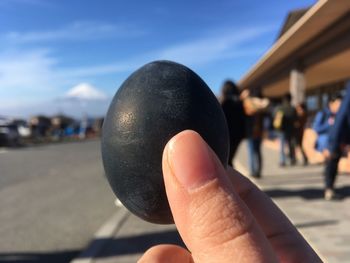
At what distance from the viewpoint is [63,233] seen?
6.48 meters

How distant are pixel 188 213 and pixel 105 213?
21.7ft

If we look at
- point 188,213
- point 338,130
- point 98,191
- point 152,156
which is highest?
point 152,156

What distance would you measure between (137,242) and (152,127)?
15.1 feet

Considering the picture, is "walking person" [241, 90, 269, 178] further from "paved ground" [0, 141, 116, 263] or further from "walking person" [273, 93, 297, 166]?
"paved ground" [0, 141, 116, 263]

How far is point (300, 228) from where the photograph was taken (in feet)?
18.2

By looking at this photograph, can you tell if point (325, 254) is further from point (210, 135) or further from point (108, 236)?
point (210, 135)

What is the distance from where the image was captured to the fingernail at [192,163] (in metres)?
1.22

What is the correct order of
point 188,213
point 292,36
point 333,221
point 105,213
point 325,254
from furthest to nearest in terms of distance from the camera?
point 292,36, point 105,213, point 333,221, point 325,254, point 188,213

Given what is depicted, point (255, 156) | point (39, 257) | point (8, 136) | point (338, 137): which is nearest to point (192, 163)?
point (39, 257)

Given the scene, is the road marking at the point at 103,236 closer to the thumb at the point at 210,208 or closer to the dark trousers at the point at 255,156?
the dark trousers at the point at 255,156

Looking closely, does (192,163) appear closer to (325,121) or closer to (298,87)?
(325,121)

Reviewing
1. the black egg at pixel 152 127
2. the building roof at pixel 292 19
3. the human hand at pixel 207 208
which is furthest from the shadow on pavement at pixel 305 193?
the human hand at pixel 207 208

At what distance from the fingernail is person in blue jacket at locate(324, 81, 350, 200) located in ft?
16.6

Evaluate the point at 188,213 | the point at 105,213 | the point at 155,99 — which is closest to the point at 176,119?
the point at 155,99
